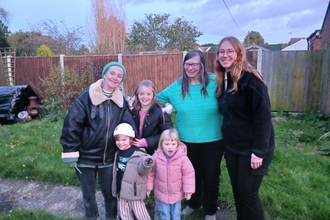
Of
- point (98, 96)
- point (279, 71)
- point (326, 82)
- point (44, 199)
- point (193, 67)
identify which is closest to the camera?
point (98, 96)

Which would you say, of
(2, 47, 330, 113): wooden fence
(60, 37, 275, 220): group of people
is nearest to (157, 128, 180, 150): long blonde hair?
(60, 37, 275, 220): group of people

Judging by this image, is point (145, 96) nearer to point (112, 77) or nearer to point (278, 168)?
point (112, 77)

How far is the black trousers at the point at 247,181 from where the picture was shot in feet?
6.81

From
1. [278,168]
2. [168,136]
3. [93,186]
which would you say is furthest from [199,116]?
[278,168]

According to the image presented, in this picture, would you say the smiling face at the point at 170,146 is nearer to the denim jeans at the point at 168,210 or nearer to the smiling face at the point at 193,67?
the denim jeans at the point at 168,210

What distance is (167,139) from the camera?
2.33 metres

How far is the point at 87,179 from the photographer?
2445 millimetres

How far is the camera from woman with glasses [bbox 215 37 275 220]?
1.96 metres

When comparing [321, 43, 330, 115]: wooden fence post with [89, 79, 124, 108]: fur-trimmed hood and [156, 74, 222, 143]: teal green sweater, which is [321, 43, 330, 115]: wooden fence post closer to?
[156, 74, 222, 143]: teal green sweater

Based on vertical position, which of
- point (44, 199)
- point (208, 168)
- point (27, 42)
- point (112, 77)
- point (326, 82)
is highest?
point (27, 42)

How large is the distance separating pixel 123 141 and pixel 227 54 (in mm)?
1121

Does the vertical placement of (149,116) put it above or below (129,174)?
above

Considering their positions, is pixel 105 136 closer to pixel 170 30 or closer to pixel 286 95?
pixel 286 95

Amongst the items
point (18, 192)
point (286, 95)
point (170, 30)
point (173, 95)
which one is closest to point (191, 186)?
point (173, 95)
